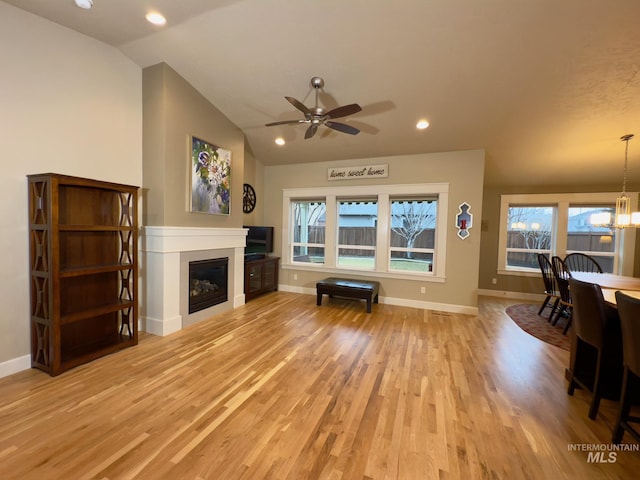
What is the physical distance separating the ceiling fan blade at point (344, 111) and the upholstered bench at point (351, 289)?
2736 millimetres

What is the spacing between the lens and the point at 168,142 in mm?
3240

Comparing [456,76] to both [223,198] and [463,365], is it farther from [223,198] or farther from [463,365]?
[223,198]

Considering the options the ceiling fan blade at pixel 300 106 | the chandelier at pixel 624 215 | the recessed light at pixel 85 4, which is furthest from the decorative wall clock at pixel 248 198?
the chandelier at pixel 624 215

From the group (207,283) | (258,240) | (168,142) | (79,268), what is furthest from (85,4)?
(258,240)

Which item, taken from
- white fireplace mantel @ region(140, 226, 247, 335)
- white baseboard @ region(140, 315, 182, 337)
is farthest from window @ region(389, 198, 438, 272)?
white baseboard @ region(140, 315, 182, 337)

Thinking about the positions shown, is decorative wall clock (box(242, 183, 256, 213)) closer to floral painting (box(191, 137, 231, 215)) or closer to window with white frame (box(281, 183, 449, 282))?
window with white frame (box(281, 183, 449, 282))

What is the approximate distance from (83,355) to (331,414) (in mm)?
2456

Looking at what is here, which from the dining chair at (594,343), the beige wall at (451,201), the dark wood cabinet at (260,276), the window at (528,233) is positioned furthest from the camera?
the window at (528,233)

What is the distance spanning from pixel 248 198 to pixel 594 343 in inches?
201

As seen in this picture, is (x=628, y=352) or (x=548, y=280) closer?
(x=628, y=352)

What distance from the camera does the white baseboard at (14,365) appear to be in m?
2.30

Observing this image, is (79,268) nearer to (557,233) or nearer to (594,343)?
(594,343)

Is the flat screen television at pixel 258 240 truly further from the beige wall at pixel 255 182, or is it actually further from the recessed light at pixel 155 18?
the recessed light at pixel 155 18

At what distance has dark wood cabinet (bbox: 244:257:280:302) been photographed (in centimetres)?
480
